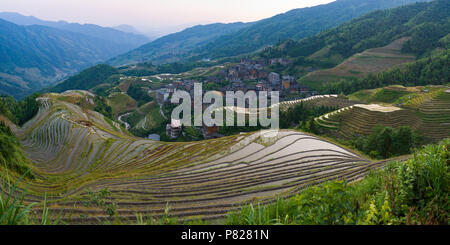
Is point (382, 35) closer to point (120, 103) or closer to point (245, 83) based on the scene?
point (245, 83)

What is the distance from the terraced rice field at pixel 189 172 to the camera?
6.60 m

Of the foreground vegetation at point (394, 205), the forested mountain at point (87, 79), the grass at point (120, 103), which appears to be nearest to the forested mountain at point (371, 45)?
the grass at point (120, 103)

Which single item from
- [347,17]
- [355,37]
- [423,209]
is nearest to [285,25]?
[347,17]

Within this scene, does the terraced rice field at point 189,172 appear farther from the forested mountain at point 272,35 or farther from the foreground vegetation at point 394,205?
the forested mountain at point 272,35

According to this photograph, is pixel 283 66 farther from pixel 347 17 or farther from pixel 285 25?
pixel 347 17

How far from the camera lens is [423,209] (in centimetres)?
233

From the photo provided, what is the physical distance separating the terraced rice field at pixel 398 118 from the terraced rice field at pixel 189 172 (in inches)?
617

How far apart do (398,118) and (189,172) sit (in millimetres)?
27183

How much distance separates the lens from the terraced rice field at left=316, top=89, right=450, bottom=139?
24844 millimetres

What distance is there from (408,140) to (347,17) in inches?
8155

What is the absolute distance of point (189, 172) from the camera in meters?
10.1

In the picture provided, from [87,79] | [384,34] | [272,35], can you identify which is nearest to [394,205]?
[384,34]

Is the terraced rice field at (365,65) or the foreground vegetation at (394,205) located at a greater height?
the terraced rice field at (365,65)

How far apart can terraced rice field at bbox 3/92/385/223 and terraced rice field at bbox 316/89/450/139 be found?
15.7 m
